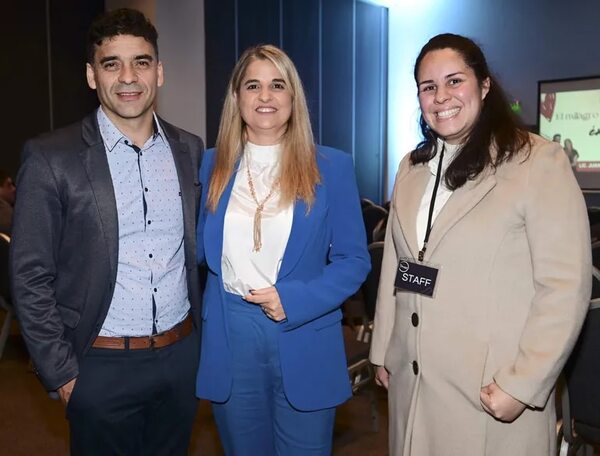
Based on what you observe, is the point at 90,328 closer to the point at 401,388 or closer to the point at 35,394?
the point at 401,388

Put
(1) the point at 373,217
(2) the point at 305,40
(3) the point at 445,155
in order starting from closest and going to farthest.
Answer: (3) the point at 445,155, (1) the point at 373,217, (2) the point at 305,40

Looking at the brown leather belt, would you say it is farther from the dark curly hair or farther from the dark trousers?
the dark curly hair

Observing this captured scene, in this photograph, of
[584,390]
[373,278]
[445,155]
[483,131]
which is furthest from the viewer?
[373,278]

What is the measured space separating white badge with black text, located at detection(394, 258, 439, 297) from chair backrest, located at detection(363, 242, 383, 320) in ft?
3.97

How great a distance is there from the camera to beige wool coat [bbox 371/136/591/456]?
1.54 meters

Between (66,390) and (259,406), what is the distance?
1.87ft

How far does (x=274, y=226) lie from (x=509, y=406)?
842mm

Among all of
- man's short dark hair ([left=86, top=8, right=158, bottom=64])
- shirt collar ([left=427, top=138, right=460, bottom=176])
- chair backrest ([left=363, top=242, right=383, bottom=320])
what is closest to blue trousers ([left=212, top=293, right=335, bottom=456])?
shirt collar ([left=427, top=138, right=460, bottom=176])

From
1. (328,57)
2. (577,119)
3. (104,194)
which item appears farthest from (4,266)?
(577,119)

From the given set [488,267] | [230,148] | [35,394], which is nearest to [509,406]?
[488,267]

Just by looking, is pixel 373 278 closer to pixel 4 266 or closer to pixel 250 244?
pixel 250 244

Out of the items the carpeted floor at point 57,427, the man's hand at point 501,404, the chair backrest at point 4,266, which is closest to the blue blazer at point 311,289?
the man's hand at point 501,404

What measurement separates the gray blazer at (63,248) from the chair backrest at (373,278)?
4.95 ft

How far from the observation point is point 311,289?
1893 mm
